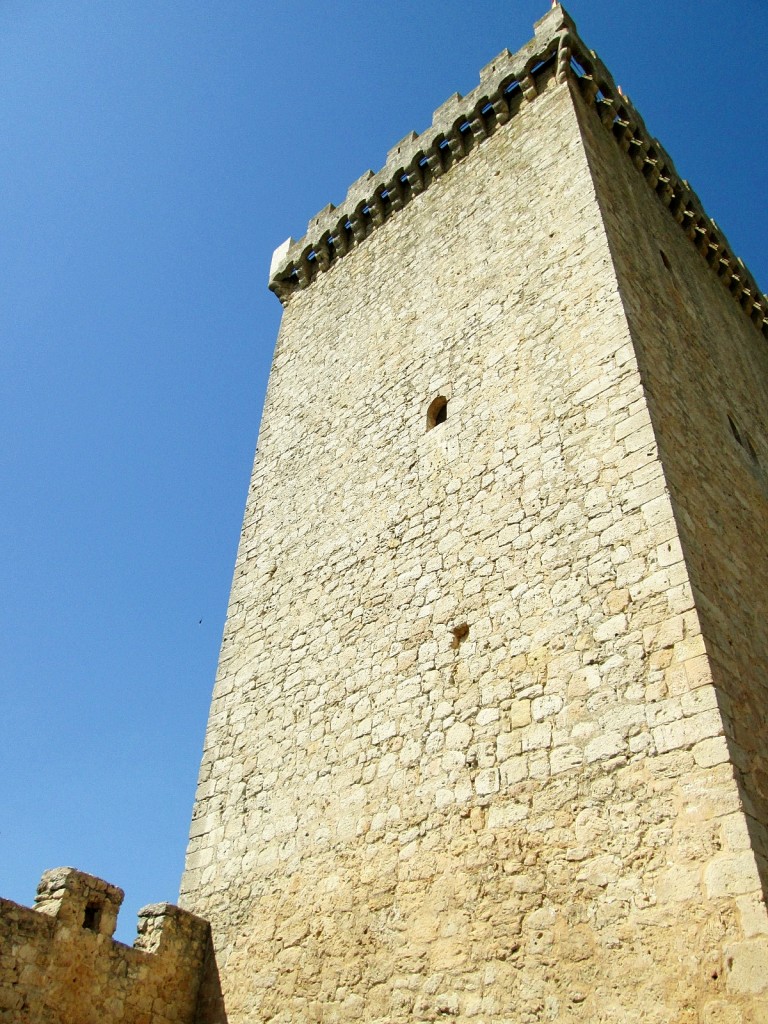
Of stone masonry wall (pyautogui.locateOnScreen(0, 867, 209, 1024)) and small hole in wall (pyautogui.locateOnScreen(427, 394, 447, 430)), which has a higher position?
small hole in wall (pyautogui.locateOnScreen(427, 394, 447, 430))

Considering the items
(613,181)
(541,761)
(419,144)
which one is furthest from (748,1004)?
(419,144)

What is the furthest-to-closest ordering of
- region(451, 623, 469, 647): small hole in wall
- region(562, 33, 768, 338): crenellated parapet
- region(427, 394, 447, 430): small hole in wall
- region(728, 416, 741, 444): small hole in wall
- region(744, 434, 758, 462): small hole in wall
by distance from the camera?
region(562, 33, 768, 338): crenellated parapet
region(744, 434, 758, 462): small hole in wall
region(728, 416, 741, 444): small hole in wall
region(427, 394, 447, 430): small hole in wall
region(451, 623, 469, 647): small hole in wall

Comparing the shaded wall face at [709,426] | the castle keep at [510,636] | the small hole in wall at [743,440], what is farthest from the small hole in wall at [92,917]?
the small hole in wall at [743,440]

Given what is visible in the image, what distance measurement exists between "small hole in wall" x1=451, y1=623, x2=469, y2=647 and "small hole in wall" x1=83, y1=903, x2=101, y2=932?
322 cm

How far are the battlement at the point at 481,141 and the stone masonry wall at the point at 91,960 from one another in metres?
8.15

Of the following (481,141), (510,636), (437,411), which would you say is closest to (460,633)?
(510,636)

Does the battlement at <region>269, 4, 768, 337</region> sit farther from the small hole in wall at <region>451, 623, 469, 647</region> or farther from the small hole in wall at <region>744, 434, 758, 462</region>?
the small hole in wall at <region>451, 623, 469, 647</region>

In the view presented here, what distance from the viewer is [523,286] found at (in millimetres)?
7668

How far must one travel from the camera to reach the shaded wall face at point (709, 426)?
494cm

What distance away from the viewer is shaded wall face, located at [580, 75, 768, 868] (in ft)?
16.2

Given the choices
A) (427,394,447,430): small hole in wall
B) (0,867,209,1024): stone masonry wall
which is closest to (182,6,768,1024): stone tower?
(427,394,447,430): small hole in wall

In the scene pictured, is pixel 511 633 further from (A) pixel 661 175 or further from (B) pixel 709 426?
(A) pixel 661 175

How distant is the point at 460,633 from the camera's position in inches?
240

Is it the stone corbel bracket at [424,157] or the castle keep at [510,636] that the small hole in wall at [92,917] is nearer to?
the castle keep at [510,636]
